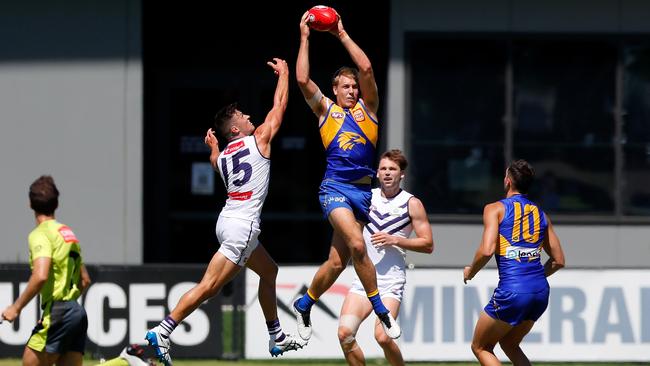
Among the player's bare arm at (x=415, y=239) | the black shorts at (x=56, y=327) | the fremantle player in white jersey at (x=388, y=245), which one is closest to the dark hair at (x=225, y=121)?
the fremantle player in white jersey at (x=388, y=245)

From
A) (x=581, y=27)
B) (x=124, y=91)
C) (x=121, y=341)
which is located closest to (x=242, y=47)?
(x=124, y=91)

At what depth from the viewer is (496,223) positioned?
404 inches

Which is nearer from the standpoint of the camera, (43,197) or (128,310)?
(43,197)

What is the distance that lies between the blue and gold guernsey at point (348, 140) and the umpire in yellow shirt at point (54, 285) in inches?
86.4

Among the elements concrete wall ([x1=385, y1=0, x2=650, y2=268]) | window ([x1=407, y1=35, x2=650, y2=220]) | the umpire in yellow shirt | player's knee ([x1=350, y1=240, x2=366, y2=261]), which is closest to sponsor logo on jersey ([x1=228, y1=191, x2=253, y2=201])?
player's knee ([x1=350, y1=240, x2=366, y2=261])

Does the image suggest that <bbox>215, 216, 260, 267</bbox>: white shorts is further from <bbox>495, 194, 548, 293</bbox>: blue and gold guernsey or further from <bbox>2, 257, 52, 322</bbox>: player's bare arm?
<bbox>495, 194, 548, 293</bbox>: blue and gold guernsey

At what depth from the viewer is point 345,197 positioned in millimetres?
10555

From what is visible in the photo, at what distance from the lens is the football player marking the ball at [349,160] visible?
1040 centimetres

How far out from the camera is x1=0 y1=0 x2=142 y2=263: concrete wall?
57.7 ft

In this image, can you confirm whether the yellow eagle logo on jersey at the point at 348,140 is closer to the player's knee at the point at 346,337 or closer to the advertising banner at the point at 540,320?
→ the player's knee at the point at 346,337

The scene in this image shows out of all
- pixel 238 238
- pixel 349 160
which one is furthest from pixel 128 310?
pixel 349 160

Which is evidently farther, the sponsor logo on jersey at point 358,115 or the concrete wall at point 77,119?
the concrete wall at point 77,119

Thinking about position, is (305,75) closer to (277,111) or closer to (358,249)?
(277,111)

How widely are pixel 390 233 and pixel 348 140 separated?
978mm
